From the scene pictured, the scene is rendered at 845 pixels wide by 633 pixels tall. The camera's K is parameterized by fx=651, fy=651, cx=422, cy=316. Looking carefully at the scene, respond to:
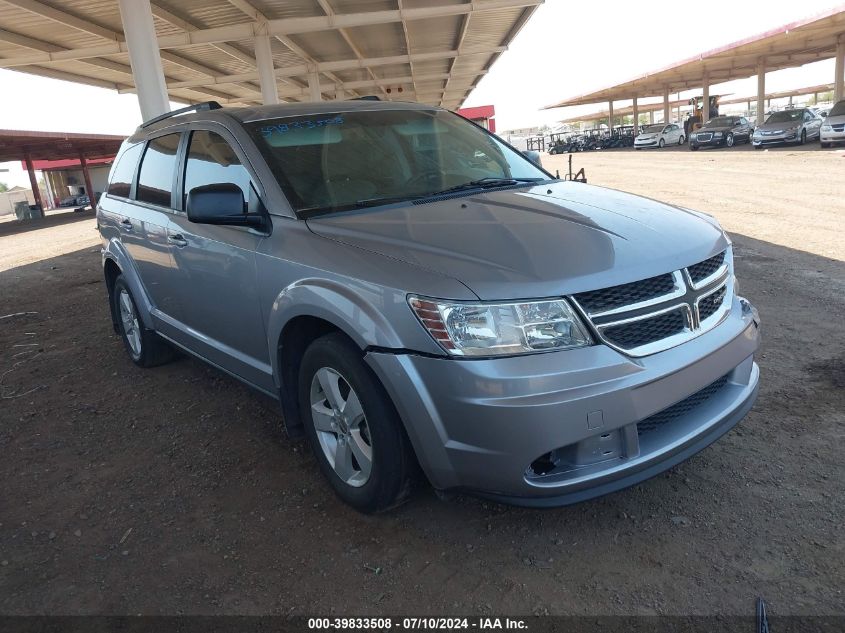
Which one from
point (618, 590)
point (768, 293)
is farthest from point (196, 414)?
point (768, 293)

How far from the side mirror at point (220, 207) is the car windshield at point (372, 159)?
0.22 meters

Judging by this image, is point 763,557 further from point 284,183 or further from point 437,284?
point 284,183

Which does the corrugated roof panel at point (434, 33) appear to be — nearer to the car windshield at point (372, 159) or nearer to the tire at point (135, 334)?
the tire at point (135, 334)

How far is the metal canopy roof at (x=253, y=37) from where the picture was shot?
1473 cm

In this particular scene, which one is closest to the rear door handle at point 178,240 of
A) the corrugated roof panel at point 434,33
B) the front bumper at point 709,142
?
the corrugated roof panel at point 434,33

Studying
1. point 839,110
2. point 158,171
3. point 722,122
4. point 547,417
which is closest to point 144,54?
point 158,171

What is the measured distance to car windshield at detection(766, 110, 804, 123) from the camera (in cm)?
2811

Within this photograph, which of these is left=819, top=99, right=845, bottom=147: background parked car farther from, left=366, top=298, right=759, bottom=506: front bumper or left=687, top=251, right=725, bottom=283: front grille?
left=366, top=298, right=759, bottom=506: front bumper

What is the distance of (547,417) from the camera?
2174 millimetres

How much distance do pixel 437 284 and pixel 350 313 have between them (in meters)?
0.43

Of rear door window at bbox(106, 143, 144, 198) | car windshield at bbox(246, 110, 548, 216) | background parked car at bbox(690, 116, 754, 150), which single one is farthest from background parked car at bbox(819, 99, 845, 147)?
rear door window at bbox(106, 143, 144, 198)

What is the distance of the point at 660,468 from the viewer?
2393mm

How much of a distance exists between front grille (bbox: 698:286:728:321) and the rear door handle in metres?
2.75

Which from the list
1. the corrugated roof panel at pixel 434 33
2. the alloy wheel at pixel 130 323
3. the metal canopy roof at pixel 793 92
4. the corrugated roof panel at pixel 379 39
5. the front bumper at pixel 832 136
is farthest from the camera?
the metal canopy roof at pixel 793 92
